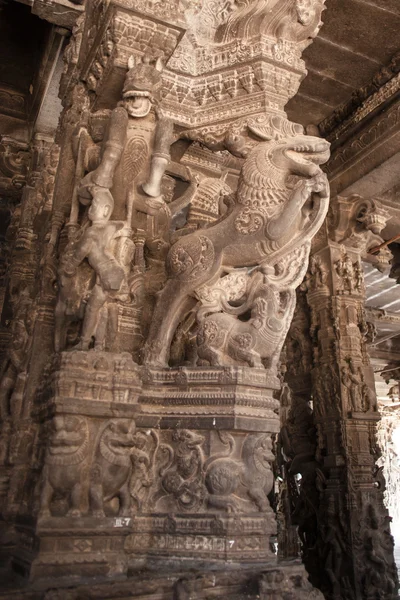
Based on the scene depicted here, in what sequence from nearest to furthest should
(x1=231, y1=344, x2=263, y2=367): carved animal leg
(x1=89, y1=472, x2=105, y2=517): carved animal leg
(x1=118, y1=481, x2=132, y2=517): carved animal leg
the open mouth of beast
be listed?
1. (x1=89, y1=472, x2=105, y2=517): carved animal leg
2. (x1=118, y1=481, x2=132, y2=517): carved animal leg
3. (x1=231, y1=344, x2=263, y2=367): carved animal leg
4. the open mouth of beast

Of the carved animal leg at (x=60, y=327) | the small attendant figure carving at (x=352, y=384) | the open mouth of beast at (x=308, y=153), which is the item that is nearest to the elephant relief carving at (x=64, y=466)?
the carved animal leg at (x=60, y=327)

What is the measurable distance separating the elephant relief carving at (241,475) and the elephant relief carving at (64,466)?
0.75 m

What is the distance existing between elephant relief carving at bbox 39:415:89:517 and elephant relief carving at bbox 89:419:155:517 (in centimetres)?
8

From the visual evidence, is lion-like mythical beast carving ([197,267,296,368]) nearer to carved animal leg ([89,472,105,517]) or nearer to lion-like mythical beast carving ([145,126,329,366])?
lion-like mythical beast carving ([145,126,329,366])

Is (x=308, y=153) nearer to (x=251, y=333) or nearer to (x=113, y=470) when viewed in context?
(x=251, y=333)

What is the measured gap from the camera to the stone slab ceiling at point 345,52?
630 centimetres

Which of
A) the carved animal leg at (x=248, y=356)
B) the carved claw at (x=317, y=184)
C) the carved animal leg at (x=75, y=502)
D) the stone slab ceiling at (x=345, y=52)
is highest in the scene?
the stone slab ceiling at (x=345, y=52)

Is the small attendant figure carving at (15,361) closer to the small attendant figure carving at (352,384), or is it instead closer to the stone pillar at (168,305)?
the stone pillar at (168,305)

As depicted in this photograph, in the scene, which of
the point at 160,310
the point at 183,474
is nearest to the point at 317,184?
the point at 160,310

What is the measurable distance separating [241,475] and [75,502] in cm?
95

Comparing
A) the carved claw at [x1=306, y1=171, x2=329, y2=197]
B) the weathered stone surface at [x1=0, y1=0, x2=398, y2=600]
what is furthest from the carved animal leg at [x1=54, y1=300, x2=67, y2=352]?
the carved claw at [x1=306, y1=171, x2=329, y2=197]

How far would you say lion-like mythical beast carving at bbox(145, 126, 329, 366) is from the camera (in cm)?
354

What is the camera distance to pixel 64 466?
2.82 meters

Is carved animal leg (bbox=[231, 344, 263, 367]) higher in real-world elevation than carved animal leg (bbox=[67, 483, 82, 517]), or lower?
higher
